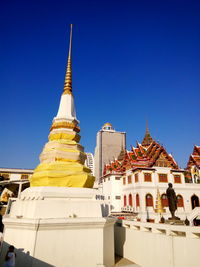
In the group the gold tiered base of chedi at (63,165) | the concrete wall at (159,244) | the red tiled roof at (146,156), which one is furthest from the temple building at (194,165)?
the gold tiered base of chedi at (63,165)

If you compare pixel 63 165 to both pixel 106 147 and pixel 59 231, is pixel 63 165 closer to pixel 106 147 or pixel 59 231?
pixel 59 231

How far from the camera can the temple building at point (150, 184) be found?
2873cm

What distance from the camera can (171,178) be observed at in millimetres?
30875

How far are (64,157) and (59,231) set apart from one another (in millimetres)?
3133

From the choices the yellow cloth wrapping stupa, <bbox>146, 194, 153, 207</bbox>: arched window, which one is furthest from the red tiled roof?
the yellow cloth wrapping stupa

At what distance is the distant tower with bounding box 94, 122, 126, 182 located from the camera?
5700cm

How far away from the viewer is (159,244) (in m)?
7.07

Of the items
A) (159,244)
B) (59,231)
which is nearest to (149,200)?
(159,244)

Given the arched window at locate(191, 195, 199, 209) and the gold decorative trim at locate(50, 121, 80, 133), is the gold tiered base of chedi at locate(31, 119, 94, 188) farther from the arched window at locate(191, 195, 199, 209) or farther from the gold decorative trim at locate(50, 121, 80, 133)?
the arched window at locate(191, 195, 199, 209)

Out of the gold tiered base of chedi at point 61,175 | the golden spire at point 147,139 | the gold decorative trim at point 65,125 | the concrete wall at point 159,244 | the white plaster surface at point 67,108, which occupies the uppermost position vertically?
the golden spire at point 147,139

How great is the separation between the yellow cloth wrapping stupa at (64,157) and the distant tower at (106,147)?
4657cm

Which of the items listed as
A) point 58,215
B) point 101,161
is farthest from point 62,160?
point 101,161

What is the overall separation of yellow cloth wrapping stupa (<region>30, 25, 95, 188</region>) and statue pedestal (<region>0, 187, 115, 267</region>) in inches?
19.9

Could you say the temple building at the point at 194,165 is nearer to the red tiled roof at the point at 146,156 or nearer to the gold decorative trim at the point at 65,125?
the red tiled roof at the point at 146,156
